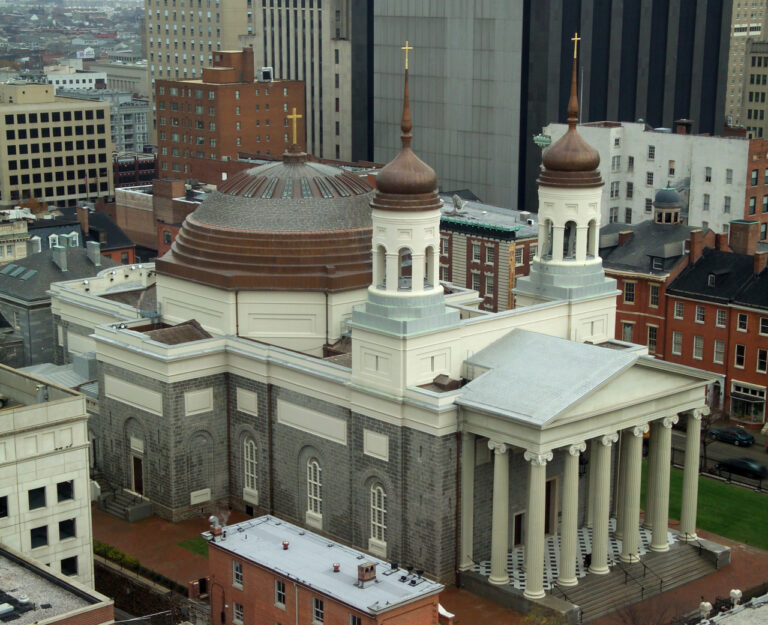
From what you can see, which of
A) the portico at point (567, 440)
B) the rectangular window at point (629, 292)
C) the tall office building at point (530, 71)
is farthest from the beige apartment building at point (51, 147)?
the portico at point (567, 440)

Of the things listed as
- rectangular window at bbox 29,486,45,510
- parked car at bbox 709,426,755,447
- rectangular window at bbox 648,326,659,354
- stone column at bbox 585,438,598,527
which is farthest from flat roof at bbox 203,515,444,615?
rectangular window at bbox 648,326,659,354

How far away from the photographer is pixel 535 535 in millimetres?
62625

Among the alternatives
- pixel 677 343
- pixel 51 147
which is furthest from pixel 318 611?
pixel 51 147

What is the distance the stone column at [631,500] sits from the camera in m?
66.6

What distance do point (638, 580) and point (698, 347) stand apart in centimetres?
3462

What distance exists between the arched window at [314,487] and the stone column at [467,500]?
9044mm

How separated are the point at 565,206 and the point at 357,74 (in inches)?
3815

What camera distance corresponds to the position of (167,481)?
75.5 m

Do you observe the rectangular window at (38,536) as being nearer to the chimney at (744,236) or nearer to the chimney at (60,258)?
the chimney at (60,258)

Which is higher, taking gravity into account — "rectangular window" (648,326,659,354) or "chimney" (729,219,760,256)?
"chimney" (729,219,760,256)

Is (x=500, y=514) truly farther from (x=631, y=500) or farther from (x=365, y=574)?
(x=365, y=574)

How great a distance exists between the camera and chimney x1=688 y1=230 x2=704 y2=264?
98688mm

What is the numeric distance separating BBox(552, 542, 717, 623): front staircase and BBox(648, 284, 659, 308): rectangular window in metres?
32.3

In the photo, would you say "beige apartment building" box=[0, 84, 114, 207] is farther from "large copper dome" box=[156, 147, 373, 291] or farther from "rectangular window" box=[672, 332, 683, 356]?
"large copper dome" box=[156, 147, 373, 291]
